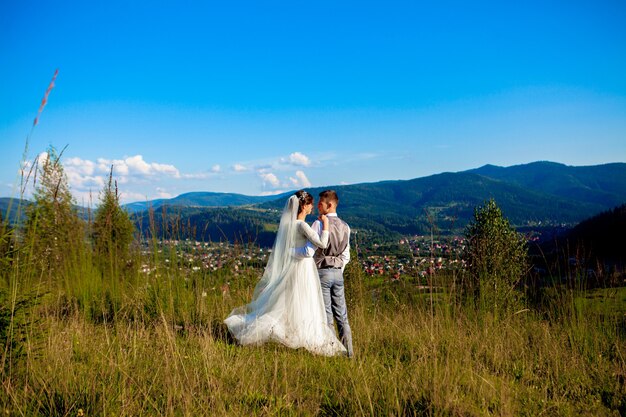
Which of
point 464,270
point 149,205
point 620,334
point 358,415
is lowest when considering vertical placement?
point 620,334

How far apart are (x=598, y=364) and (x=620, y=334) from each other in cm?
188

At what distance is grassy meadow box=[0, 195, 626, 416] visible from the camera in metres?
3.27

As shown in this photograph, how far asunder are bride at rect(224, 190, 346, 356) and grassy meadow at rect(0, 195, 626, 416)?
22 centimetres

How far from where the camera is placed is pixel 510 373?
14.7 feet

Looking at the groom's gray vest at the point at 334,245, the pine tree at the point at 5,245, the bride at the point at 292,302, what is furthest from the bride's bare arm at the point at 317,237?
the pine tree at the point at 5,245

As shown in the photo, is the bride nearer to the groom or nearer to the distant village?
the groom

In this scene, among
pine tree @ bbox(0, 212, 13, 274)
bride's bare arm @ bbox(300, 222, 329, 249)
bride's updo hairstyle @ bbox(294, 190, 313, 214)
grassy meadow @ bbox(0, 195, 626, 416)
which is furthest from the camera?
bride's updo hairstyle @ bbox(294, 190, 313, 214)

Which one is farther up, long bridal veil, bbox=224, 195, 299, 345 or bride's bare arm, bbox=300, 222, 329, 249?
bride's bare arm, bbox=300, 222, 329, 249

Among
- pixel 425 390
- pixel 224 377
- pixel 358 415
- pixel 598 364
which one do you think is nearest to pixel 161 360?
pixel 224 377

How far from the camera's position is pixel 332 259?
217 inches

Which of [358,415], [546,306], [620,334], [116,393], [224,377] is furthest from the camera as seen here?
[546,306]

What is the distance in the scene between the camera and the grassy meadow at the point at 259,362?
3273 mm

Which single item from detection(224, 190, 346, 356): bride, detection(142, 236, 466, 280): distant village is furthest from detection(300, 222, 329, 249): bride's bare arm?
detection(142, 236, 466, 280): distant village

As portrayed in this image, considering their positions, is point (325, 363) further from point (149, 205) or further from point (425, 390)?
point (149, 205)
